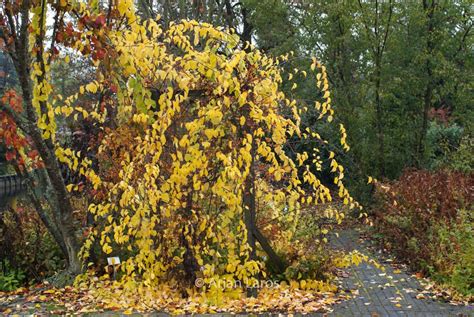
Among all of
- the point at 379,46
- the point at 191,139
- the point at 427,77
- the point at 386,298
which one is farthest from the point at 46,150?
the point at 427,77

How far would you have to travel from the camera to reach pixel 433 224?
6.49 metres

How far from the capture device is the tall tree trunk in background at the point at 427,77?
9.98 metres

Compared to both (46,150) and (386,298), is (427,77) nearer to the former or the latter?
(386,298)

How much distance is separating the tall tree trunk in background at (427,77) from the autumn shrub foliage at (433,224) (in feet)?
5.75

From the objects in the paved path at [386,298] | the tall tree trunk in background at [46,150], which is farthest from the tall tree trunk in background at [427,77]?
the tall tree trunk in background at [46,150]

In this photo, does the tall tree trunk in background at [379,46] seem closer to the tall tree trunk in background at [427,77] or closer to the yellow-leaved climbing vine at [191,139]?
the tall tree trunk in background at [427,77]

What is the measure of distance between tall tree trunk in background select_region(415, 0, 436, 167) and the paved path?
4.78 meters

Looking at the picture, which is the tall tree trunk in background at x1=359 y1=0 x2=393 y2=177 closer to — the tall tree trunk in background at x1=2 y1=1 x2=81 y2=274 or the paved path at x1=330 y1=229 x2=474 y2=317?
the paved path at x1=330 y1=229 x2=474 y2=317

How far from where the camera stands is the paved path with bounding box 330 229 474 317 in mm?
4418

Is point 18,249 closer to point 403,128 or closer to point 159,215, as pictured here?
point 159,215

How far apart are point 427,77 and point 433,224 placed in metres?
4.60

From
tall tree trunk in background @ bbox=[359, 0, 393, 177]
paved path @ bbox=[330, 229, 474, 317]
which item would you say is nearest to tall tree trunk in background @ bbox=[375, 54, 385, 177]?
tall tree trunk in background @ bbox=[359, 0, 393, 177]

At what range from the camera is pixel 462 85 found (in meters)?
10.3

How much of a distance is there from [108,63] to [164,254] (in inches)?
74.9
